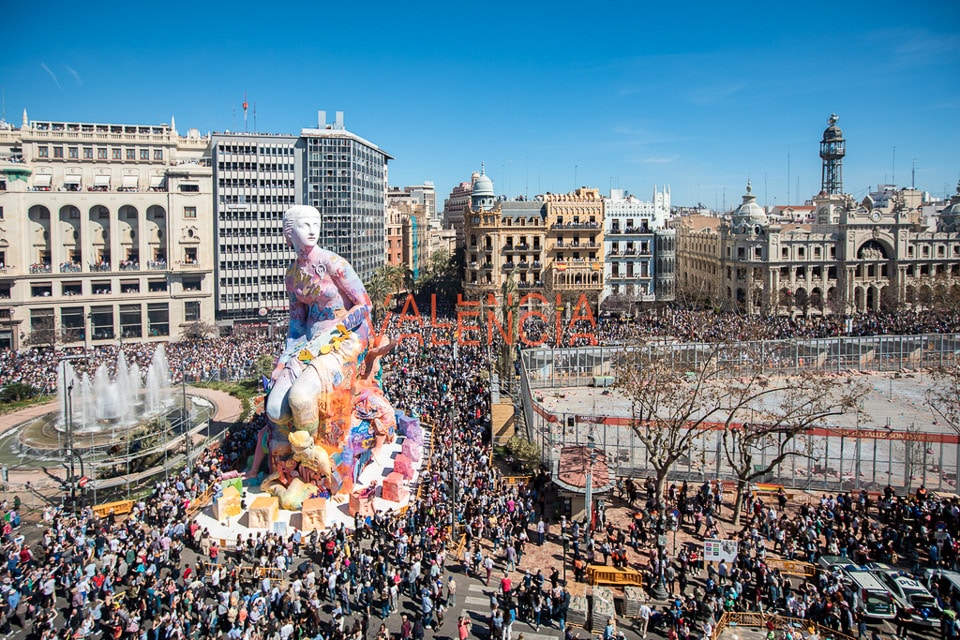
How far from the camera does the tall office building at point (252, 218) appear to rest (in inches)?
3007

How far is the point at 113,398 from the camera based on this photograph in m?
41.7

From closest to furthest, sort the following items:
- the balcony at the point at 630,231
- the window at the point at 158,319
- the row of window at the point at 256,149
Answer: the window at the point at 158,319
the row of window at the point at 256,149
the balcony at the point at 630,231

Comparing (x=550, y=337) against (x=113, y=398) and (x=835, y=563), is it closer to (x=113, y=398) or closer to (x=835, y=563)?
(x=113, y=398)

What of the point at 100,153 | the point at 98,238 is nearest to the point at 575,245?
the point at 98,238

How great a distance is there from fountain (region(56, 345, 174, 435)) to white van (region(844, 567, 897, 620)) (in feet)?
110

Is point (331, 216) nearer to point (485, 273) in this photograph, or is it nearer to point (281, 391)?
point (485, 273)

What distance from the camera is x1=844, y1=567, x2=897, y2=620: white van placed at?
19.5m

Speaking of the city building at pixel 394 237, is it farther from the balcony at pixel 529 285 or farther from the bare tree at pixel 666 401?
the bare tree at pixel 666 401

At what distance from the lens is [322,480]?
27531 millimetres

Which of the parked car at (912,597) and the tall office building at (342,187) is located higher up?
the tall office building at (342,187)

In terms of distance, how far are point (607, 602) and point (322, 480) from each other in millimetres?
12104

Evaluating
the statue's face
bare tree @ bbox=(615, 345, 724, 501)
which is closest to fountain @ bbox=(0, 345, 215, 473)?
the statue's face

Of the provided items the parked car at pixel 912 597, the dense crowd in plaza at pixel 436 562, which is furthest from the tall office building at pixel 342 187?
the parked car at pixel 912 597

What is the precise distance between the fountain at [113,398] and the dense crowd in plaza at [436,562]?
11.2 metres
